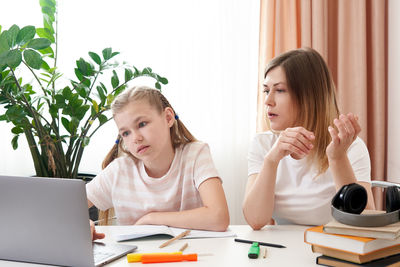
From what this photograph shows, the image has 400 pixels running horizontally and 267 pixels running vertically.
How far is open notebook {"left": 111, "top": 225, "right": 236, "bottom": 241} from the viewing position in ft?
3.94

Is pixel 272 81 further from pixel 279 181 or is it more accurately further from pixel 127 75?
pixel 127 75

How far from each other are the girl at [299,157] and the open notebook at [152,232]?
170mm

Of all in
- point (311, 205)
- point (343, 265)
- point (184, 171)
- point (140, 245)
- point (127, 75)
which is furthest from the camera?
point (127, 75)

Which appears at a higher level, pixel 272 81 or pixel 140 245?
pixel 272 81

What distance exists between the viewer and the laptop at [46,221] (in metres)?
0.92

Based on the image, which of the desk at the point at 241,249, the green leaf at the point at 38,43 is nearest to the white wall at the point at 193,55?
the green leaf at the point at 38,43

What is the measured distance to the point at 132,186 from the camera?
159 cm

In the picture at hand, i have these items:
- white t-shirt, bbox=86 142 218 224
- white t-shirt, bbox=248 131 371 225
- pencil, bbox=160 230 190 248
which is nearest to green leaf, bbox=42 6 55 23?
white t-shirt, bbox=86 142 218 224

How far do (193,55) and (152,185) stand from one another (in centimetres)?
119

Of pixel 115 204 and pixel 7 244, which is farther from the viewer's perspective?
pixel 115 204

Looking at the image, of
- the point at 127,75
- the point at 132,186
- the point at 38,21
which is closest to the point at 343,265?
the point at 132,186

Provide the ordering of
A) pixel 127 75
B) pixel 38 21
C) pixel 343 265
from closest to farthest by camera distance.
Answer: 1. pixel 343 265
2. pixel 127 75
3. pixel 38 21

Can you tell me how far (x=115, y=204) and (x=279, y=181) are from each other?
0.57 meters

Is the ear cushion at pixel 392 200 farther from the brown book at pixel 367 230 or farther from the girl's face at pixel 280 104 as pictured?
the girl's face at pixel 280 104
